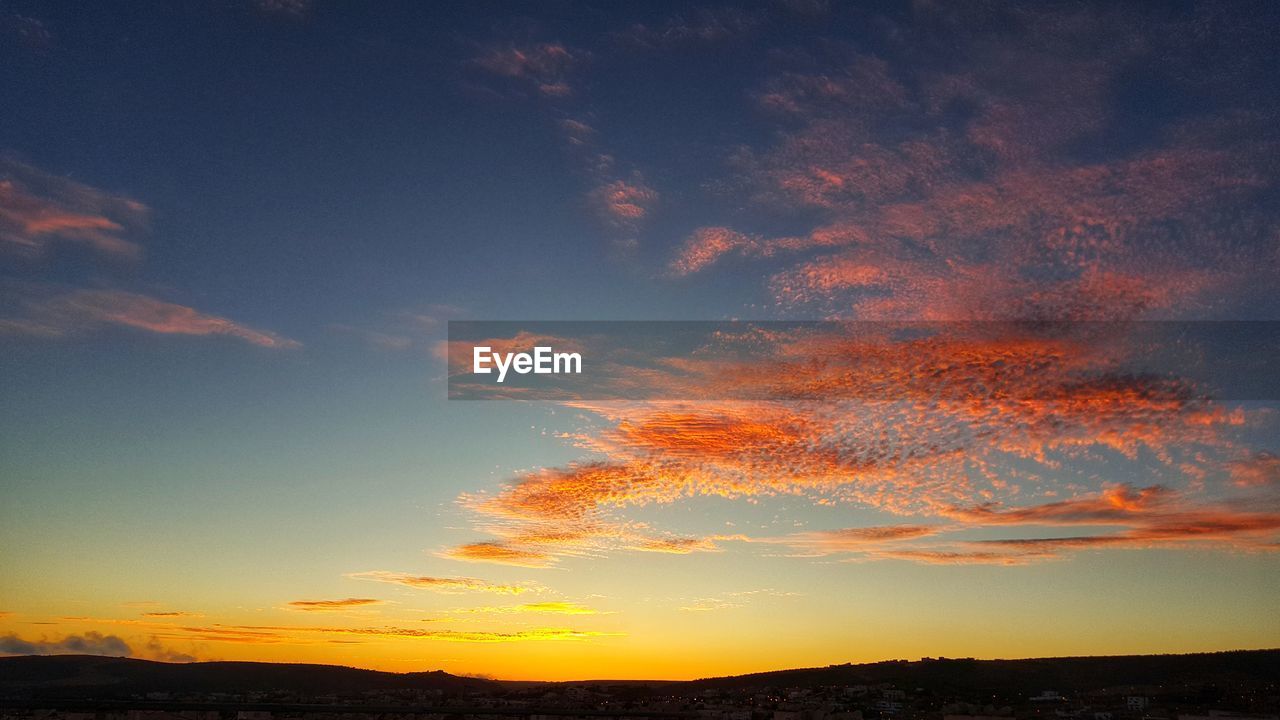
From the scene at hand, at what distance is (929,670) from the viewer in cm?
16762

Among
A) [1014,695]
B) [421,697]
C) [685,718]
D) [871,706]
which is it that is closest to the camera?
[685,718]

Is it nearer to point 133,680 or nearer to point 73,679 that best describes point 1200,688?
point 133,680

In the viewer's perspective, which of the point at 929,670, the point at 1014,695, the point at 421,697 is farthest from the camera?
the point at 421,697

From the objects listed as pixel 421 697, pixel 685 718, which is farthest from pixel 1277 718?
pixel 421 697

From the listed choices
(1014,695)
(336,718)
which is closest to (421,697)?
(336,718)

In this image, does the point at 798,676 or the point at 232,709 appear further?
the point at 798,676

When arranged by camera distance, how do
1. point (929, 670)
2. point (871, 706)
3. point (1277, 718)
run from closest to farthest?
point (1277, 718) < point (871, 706) < point (929, 670)

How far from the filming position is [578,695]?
19562cm

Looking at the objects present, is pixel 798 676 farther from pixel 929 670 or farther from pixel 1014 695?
pixel 1014 695

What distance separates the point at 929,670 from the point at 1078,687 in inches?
1243

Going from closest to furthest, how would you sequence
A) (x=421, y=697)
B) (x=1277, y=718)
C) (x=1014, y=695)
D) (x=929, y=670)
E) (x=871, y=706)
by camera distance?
(x=1277, y=718) < (x=871, y=706) < (x=1014, y=695) < (x=929, y=670) < (x=421, y=697)

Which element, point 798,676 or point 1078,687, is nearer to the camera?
point 1078,687

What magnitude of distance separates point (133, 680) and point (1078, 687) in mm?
187921

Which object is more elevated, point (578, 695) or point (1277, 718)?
point (1277, 718)
